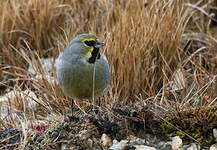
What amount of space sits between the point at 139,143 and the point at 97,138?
0.87ft

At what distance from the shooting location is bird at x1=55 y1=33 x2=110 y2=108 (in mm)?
4059

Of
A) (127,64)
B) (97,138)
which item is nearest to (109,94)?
(127,64)

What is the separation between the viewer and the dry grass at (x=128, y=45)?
475cm

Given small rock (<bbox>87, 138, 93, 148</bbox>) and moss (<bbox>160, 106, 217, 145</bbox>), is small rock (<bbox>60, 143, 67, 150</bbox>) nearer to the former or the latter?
small rock (<bbox>87, 138, 93, 148</bbox>)

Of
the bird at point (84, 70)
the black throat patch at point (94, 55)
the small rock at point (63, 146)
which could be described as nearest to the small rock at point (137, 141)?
the small rock at point (63, 146)

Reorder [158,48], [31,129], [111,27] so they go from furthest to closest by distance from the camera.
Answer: [111,27] → [158,48] → [31,129]

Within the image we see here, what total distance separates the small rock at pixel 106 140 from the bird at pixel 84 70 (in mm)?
579

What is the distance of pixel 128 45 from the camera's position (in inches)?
199

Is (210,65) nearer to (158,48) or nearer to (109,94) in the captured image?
(158,48)

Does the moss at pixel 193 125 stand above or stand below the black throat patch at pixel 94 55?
below

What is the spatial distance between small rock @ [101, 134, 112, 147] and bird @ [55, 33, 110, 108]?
579mm

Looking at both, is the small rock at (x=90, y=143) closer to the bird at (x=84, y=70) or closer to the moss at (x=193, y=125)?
the moss at (x=193, y=125)

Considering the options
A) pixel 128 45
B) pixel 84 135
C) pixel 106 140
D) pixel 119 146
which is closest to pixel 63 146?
Answer: pixel 84 135

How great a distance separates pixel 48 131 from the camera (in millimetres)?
3719
